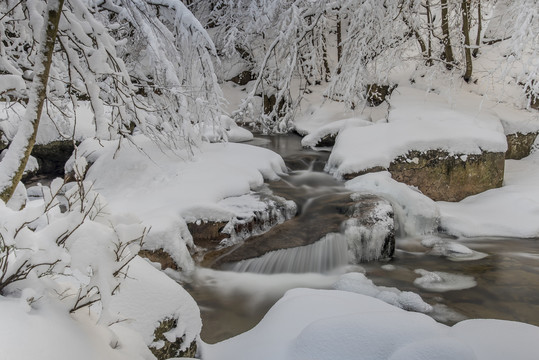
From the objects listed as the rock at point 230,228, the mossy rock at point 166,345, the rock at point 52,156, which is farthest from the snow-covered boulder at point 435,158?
the rock at point 52,156

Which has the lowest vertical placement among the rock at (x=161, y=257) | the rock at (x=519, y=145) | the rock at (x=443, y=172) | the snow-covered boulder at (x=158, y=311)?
the rock at (x=161, y=257)

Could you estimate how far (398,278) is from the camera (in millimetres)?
5172

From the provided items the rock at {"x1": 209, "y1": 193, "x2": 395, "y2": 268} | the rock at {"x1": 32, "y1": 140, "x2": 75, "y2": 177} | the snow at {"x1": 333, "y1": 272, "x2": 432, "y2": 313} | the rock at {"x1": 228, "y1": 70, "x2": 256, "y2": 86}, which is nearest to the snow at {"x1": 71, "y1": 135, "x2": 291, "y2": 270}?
the rock at {"x1": 209, "y1": 193, "x2": 395, "y2": 268}

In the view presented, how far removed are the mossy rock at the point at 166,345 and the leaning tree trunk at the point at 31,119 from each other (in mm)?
1338

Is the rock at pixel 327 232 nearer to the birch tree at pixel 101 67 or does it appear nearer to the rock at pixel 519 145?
the birch tree at pixel 101 67

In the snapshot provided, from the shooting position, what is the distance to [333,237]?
222 inches

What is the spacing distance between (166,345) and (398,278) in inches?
136

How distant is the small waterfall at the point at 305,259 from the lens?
5.28m

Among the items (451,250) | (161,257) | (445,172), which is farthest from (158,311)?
(445,172)

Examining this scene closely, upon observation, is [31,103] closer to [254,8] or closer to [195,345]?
[195,345]

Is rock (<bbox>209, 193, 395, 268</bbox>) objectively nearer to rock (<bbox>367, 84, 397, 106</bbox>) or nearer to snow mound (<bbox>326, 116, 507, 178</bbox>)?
snow mound (<bbox>326, 116, 507, 178</bbox>)

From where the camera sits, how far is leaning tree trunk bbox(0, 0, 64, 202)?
5.32 feet

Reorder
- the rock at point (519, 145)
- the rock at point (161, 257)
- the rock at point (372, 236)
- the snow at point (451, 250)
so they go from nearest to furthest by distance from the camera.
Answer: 1. the rock at point (161, 257)
2. the rock at point (372, 236)
3. the snow at point (451, 250)
4. the rock at point (519, 145)

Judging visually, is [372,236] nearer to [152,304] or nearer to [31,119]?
[152,304]
